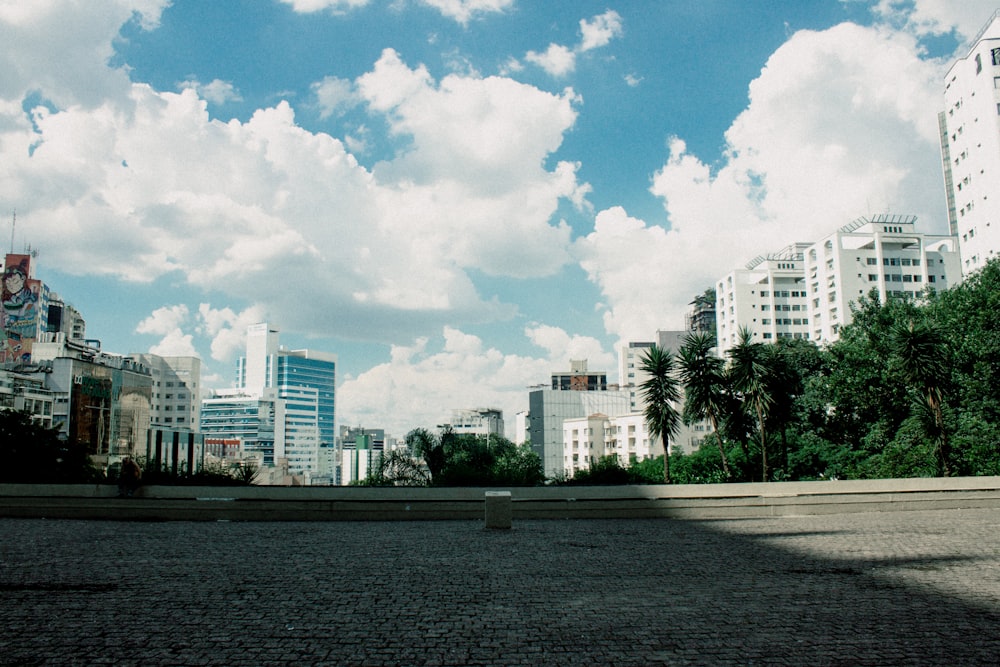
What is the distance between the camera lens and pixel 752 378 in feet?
97.7

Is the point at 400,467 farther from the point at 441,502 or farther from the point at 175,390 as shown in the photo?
the point at 175,390

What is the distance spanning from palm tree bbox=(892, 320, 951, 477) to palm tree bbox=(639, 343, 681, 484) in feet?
26.1

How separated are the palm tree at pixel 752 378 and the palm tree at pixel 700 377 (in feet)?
1.92

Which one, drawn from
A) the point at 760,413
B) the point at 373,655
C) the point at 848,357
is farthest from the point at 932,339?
the point at 373,655

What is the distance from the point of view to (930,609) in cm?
720

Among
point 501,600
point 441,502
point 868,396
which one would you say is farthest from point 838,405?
point 501,600

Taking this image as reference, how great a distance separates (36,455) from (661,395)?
23371 mm

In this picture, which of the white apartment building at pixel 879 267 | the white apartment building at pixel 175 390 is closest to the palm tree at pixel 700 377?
the white apartment building at pixel 879 267

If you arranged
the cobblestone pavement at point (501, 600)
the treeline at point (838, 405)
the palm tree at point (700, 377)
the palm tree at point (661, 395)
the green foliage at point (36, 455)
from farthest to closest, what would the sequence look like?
1. the palm tree at point (700, 377)
2. the palm tree at point (661, 395)
3. the treeline at point (838, 405)
4. the green foliage at point (36, 455)
5. the cobblestone pavement at point (501, 600)

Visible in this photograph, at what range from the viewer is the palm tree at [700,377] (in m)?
30.0

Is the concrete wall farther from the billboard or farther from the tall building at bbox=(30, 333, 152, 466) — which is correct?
the billboard

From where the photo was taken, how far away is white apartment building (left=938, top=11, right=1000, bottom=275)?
70.0 metres

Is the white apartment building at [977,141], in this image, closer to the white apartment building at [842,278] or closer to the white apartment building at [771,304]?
the white apartment building at [842,278]

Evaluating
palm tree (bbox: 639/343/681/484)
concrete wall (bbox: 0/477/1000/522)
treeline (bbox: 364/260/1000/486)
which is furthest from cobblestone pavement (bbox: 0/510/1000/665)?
palm tree (bbox: 639/343/681/484)
